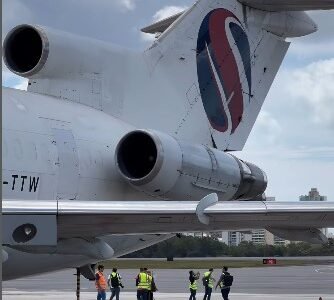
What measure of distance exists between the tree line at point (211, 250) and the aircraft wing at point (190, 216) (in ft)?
188

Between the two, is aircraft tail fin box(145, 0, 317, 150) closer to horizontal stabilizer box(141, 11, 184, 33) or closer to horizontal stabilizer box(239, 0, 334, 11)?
horizontal stabilizer box(239, 0, 334, 11)

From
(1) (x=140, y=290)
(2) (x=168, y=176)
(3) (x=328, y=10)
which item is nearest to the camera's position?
(2) (x=168, y=176)

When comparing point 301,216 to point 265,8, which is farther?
point 265,8

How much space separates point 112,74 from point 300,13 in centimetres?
442

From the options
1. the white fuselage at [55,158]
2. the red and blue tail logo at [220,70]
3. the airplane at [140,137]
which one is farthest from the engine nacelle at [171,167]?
the red and blue tail logo at [220,70]

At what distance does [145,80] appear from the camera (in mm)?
14109

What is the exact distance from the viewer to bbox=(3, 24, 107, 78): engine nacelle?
12625 mm

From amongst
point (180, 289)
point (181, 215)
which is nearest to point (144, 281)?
point (181, 215)

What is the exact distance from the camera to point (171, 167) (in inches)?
464

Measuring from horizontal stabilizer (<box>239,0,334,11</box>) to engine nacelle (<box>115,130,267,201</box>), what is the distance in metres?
3.31

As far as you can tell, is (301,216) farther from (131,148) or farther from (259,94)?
(259,94)

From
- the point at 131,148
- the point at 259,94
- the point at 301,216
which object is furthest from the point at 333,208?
the point at 259,94

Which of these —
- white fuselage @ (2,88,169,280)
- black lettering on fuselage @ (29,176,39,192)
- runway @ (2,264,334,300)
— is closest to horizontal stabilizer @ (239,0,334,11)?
white fuselage @ (2,88,169,280)

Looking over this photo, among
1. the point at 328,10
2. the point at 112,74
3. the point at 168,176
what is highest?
the point at 328,10
